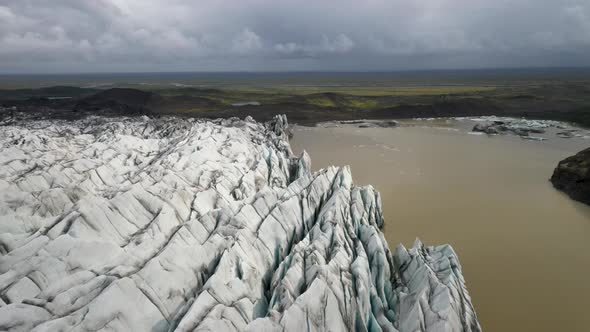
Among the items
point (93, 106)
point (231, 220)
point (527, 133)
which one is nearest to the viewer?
point (231, 220)

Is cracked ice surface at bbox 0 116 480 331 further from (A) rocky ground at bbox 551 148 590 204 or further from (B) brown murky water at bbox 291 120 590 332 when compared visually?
(A) rocky ground at bbox 551 148 590 204

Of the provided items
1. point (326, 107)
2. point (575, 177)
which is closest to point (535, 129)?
point (575, 177)

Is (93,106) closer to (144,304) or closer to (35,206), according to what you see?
(35,206)

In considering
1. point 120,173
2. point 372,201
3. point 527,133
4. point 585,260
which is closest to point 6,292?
point 120,173

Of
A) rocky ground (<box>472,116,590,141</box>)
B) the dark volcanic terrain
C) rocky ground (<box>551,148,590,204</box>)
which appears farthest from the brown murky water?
the dark volcanic terrain

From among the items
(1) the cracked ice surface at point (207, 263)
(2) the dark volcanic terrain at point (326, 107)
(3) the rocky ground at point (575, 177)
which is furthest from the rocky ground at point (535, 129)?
(1) the cracked ice surface at point (207, 263)

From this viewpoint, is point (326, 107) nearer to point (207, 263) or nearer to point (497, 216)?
point (497, 216)
